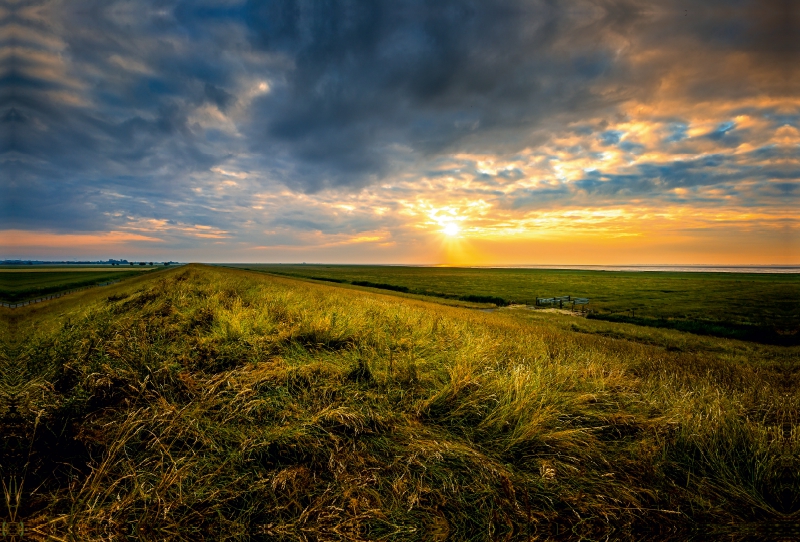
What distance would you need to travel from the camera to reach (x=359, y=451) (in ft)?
11.8

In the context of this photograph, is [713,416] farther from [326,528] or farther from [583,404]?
[326,528]

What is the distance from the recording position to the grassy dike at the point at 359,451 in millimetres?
2777

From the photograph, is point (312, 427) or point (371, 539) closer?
point (371, 539)

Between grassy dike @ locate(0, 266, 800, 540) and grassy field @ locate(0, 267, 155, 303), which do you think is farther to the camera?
grassy field @ locate(0, 267, 155, 303)

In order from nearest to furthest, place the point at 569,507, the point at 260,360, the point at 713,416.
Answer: the point at 569,507 < the point at 713,416 < the point at 260,360

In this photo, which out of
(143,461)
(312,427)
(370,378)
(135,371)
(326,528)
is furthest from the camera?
(370,378)

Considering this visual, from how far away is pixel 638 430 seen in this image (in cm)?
433

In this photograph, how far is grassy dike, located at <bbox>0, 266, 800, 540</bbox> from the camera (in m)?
2.78

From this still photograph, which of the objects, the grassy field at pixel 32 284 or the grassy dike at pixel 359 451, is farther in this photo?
the grassy field at pixel 32 284

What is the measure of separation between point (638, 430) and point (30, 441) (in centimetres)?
693

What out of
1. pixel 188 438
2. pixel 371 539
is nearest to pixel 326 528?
pixel 371 539

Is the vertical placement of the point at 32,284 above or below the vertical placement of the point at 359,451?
below

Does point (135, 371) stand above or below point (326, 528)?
above

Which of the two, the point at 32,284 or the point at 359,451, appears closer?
the point at 359,451
